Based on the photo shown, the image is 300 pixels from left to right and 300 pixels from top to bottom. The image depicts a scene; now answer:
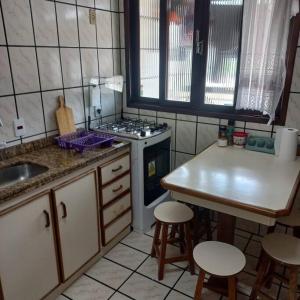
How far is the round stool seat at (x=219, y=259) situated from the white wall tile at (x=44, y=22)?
1.67 metres

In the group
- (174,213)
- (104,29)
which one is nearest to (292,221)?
(174,213)

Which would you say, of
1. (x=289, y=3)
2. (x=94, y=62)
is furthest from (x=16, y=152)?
(x=289, y=3)

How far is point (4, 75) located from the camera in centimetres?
173

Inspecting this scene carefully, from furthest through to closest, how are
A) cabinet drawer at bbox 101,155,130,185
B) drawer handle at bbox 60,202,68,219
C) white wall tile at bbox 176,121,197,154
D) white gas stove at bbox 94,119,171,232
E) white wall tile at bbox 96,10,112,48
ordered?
white wall tile at bbox 176,121,197,154, white wall tile at bbox 96,10,112,48, white gas stove at bbox 94,119,171,232, cabinet drawer at bbox 101,155,130,185, drawer handle at bbox 60,202,68,219

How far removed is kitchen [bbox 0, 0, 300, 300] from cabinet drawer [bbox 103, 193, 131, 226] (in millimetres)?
15

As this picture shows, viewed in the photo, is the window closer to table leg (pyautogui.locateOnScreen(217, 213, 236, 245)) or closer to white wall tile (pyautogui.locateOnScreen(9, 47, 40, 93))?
table leg (pyautogui.locateOnScreen(217, 213, 236, 245))

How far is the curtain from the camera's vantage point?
6.14 feet

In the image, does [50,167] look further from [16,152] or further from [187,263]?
[187,263]

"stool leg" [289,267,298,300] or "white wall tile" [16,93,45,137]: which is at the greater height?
"white wall tile" [16,93,45,137]

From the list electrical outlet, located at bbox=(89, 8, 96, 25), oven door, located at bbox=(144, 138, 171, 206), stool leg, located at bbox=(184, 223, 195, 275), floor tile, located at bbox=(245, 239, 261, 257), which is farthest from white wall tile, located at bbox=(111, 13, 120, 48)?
floor tile, located at bbox=(245, 239, 261, 257)

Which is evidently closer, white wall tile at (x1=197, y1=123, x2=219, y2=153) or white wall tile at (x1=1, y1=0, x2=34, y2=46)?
white wall tile at (x1=1, y1=0, x2=34, y2=46)

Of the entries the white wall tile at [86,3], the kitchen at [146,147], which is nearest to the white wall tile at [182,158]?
the kitchen at [146,147]

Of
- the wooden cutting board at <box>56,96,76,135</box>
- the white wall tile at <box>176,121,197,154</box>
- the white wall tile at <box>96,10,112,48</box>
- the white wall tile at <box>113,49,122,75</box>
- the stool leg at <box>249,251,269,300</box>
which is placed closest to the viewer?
the stool leg at <box>249,251,269,300</box>

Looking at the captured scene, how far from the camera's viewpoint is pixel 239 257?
1.49 m
